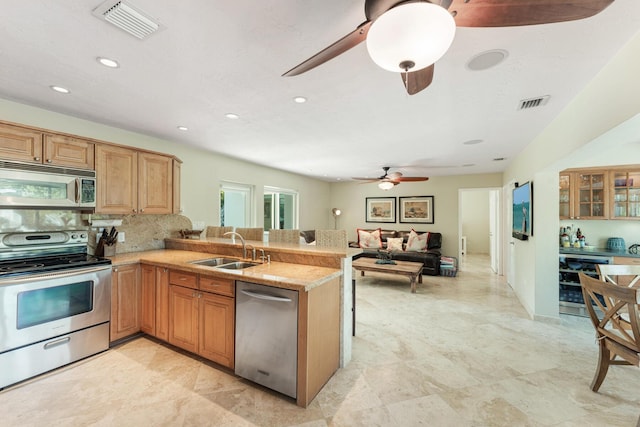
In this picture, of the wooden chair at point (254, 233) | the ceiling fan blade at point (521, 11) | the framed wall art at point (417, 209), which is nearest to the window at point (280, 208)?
the wooden chair at point (254, 233)

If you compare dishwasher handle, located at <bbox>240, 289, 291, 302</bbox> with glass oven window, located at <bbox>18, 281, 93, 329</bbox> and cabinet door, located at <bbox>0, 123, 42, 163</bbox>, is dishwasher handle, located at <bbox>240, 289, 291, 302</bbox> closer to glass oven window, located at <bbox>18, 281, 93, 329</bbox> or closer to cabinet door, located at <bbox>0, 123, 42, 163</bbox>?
glass oven window, located at <bbox>18, 281, 93, 329</bbox>

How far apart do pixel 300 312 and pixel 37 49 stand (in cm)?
247

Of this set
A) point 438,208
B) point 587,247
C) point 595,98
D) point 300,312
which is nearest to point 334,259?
point 300,312

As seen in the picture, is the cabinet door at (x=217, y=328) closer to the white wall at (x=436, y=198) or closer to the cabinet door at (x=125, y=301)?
the cabinet door at (x=125, y=301)

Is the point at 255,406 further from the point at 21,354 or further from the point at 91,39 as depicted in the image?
the point at 91,39

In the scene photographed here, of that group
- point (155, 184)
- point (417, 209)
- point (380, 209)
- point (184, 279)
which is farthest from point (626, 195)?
point (155, 184)

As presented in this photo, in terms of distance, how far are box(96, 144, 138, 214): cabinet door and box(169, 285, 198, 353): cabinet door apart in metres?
1.21

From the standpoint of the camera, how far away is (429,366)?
2.46m

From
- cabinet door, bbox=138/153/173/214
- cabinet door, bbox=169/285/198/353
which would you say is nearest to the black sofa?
cabinet door, bbox=138/153/173/214

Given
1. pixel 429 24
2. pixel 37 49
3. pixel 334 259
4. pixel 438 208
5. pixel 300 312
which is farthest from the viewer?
pixel 438 208

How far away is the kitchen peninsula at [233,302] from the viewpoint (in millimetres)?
1928

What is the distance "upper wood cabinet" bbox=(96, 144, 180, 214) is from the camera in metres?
2.91

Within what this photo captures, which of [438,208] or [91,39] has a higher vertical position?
[91,39]

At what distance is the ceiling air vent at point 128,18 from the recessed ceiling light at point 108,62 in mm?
458
